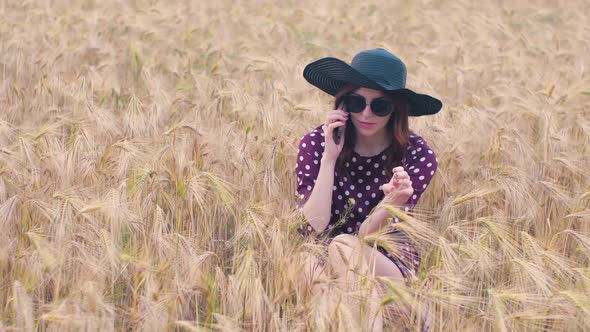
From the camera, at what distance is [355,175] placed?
10.0 ft

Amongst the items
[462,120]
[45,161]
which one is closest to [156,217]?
[45,161]

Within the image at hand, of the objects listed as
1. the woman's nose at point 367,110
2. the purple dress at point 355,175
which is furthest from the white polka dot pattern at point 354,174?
the woman's nose at point 367,110

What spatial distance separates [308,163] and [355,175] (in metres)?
0.22

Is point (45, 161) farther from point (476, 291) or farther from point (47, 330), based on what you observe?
point (476, 291)

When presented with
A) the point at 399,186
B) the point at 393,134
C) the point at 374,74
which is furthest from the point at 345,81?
the point at 399,186

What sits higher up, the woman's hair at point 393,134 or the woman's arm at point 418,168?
the woman's hair at point 393,134

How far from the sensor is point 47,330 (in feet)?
6.82

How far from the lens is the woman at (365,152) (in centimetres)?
277

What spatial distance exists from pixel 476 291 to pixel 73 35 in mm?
4295

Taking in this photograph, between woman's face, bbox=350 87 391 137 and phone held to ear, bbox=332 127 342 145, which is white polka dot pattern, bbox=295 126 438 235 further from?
woman's face, bbox=350 87 391 137

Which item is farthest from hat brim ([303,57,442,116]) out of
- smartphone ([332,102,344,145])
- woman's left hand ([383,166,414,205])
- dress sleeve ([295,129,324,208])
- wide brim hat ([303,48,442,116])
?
woman's left hand ([383,166,414,205])

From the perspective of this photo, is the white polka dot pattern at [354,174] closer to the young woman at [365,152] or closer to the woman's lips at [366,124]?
the young woman at [365,152]

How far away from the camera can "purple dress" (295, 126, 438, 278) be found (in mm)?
2934

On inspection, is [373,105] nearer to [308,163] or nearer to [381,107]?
[381,107]
